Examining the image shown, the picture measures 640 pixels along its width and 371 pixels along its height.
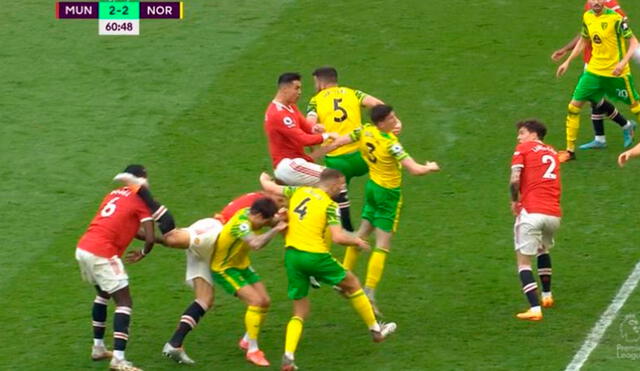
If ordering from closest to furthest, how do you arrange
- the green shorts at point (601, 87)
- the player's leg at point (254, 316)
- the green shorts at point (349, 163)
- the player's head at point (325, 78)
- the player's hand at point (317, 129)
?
1. the player's leg at point (254, 316)
2. the player's hand at point (317, 129)
3. the green shorts at point (349, 163)
4. the player's head at point (325, 78)
5. the green shorts at point (601, 87)

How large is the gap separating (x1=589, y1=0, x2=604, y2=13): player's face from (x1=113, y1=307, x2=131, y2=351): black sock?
329 inches

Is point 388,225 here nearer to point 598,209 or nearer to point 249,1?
point 598,209

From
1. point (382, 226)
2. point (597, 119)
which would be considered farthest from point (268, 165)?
point (382, 226)

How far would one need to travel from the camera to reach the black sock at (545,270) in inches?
606

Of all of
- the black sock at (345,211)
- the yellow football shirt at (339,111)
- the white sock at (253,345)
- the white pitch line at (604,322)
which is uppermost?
the yellow football shirt at (339,111)

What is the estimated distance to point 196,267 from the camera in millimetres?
14508

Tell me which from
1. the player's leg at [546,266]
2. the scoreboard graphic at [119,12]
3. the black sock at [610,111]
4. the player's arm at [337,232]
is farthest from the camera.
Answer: the scoreboard graphic at [119,12]

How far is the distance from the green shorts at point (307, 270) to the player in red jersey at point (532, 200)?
6.87 ft

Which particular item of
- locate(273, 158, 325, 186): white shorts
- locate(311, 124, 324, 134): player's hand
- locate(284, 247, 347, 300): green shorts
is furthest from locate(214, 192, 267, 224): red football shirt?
locate(311, 124, 324, 134): player's hand

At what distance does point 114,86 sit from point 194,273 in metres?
8.72

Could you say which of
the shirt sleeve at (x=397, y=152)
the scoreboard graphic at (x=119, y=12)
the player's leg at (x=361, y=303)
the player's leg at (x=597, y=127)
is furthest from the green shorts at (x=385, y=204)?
the scoreboard graphic at (x=119, y=12)

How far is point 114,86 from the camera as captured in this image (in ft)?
74.3

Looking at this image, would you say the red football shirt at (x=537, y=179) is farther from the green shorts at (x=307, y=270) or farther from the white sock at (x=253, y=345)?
the white sock at (x=253, y=345)

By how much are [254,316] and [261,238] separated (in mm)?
848
